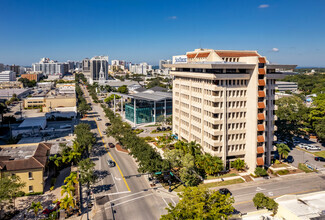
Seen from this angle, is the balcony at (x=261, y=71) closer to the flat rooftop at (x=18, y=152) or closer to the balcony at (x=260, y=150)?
the balcony at (x=260, y=150)

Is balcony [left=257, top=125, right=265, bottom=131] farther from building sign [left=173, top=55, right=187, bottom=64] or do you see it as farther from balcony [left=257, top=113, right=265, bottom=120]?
building sign [left=173, top=55, right=187, bottom=64]

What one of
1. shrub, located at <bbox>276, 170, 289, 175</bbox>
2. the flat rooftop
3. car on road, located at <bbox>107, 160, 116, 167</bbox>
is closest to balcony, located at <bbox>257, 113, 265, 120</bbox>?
shrub, located at <bbox>276, 170, 289, 175</bbox>

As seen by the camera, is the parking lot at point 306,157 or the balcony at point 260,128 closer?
the balcony at point 260,128

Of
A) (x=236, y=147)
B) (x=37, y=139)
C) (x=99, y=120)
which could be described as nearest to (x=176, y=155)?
(x=236, y=147)

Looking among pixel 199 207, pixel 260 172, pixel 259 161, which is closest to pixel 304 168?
pixel 259 161

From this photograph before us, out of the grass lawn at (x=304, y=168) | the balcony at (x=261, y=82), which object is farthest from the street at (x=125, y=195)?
the grass lawn at (x=304, y=168)

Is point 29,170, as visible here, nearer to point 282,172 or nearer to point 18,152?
point 18,152
